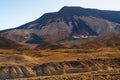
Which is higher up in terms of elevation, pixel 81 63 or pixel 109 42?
pixel 81 63

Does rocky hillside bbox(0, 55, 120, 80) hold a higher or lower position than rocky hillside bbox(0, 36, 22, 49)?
higher

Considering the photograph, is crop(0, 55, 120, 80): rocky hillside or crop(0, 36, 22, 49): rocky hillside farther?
crop(0, 36, 22, 49): rocky hillside

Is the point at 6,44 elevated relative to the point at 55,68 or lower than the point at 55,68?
lower

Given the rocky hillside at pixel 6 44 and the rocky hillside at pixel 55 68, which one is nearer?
the rocky hillside at pixel 55 68

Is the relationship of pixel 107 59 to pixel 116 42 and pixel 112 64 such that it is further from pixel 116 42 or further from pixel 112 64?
pixel 116 42

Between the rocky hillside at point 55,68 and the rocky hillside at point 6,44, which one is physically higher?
the rocky hillside at point 55,68

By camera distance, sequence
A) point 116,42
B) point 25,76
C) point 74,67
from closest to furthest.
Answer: point 25,76
point 74,67
point 116,42

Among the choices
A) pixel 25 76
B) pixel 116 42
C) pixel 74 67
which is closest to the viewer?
pixel 25 76

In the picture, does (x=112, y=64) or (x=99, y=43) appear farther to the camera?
(x=99, y=43)

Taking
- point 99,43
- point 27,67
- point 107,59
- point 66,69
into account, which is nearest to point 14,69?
point 27,67

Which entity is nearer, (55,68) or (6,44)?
(55,68)
